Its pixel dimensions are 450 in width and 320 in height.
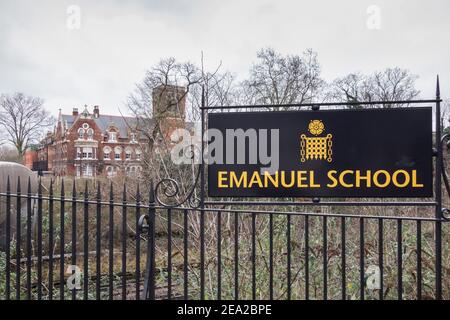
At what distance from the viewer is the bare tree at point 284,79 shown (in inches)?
582

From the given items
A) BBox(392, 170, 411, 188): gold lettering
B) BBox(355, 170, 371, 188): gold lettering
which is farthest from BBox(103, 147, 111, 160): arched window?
BBox(392, 170, 411, 188): gold lettering

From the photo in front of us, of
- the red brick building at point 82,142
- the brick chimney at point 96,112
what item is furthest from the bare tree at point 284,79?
the brick chimney at point 96,112

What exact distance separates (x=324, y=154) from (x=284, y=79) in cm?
1433

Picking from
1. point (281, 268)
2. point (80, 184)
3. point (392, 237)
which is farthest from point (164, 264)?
point (80, 184)

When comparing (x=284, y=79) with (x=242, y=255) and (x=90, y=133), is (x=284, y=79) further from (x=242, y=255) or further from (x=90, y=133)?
(x=90, y=133)

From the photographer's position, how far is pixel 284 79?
16.4 meters

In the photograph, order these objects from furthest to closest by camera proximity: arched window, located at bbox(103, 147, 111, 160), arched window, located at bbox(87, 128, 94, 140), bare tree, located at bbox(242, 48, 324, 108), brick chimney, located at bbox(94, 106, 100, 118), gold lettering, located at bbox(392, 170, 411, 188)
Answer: brick chimney, located at bbox(94, 106, 100, 118), arched window, located at bbox(103, 147, 111, 160), arched window, located at bbox(87, 128, 94, 140), bare tree, located at bbox(242, 48, 324, 108), gold lettering, located at bbox(392, 170, 411, 188)

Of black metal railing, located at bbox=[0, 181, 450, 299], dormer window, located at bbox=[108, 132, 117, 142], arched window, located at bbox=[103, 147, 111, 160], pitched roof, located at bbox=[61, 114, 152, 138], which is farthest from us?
pitched roof, located at bbox=[61, 114, 152, 138]

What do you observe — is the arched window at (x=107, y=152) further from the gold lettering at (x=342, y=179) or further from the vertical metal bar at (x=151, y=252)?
the gold lettering at (x=342, y=179)

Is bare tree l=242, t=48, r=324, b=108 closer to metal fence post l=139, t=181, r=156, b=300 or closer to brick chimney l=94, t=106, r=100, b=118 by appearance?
metal fence post l=139, t=181, r=156, b=300

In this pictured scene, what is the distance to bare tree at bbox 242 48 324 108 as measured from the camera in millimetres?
14781

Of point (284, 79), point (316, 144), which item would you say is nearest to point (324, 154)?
point (316, 144)

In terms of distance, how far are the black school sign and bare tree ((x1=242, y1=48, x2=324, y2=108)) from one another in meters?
11.3

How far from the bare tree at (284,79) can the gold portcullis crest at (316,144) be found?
11.3 metres
